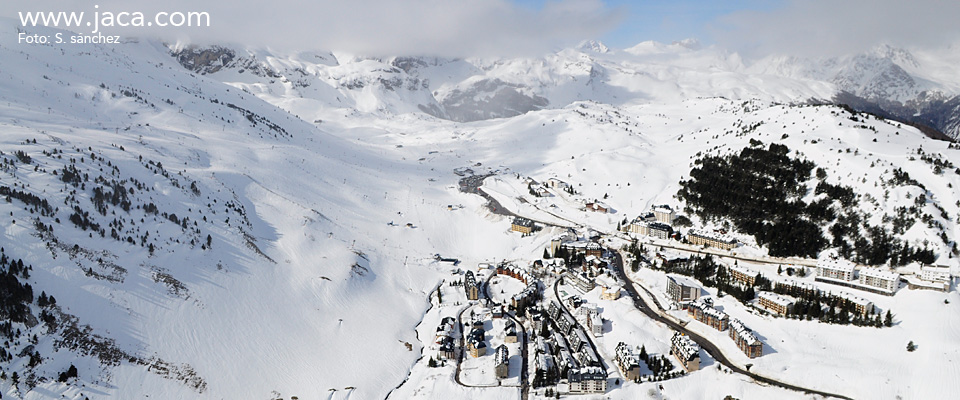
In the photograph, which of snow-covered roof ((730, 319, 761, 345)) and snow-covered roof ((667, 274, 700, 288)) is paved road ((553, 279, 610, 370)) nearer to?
snow-covered roof ((730, 319, 761, 345))

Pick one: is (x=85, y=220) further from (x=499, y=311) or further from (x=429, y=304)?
(x=499, y=311)

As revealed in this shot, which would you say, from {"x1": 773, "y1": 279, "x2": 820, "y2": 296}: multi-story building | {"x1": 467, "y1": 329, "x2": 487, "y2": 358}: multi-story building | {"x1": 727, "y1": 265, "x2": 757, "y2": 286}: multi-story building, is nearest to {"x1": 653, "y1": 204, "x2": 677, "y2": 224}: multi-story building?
{"x1": 727, "y1": 265, "x2": 757, "y2": 286}: multi-story building

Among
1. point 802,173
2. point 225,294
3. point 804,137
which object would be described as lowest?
point 225,294

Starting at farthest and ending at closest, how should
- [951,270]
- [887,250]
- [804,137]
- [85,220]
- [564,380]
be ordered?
1. [804,137]
2. [887,250]
3. [951,270]
4. [85,220]
5. [564,380]

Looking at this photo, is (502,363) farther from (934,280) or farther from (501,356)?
(934,280)

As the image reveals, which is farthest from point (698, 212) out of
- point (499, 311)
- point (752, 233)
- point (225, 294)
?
point (225, 294)

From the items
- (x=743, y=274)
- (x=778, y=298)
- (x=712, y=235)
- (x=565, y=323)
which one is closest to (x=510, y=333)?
(x=565, y=323)
